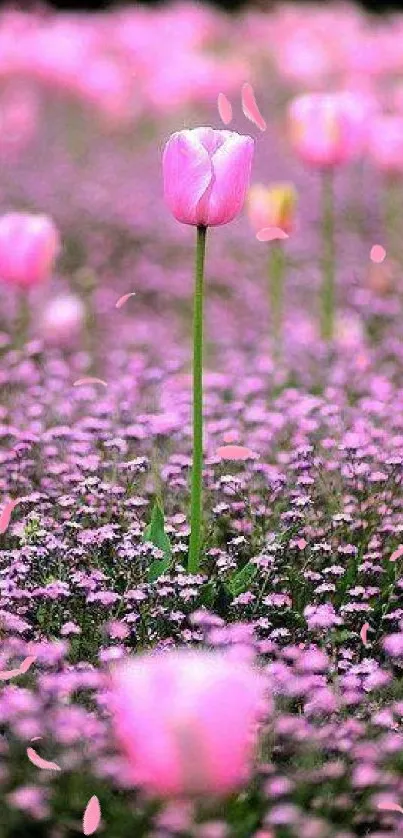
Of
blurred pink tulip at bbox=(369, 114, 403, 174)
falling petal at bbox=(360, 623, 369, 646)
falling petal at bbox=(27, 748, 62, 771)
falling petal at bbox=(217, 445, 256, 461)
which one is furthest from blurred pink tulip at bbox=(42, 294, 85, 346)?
falling petal at bbox=(27, 748, 62, 771)

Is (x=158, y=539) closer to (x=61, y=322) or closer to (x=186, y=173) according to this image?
(x=186, y=173)

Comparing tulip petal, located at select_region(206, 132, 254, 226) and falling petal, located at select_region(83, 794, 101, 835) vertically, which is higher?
tulip petal, located at select_region(206, 132, 254, 226)

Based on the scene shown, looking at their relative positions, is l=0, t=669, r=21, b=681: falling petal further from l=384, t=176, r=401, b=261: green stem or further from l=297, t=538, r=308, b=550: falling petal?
l=384, t=176, r=401, b=261: green stem

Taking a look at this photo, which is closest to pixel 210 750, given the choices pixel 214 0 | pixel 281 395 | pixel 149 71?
pixel 281 395

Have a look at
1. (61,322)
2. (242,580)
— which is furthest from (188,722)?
(61,322)

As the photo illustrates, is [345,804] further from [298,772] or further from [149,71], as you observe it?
[149,71]

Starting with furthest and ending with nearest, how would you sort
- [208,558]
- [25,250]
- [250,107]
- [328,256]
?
[328,256] → [25,250] → [250,107] → [208,558]
